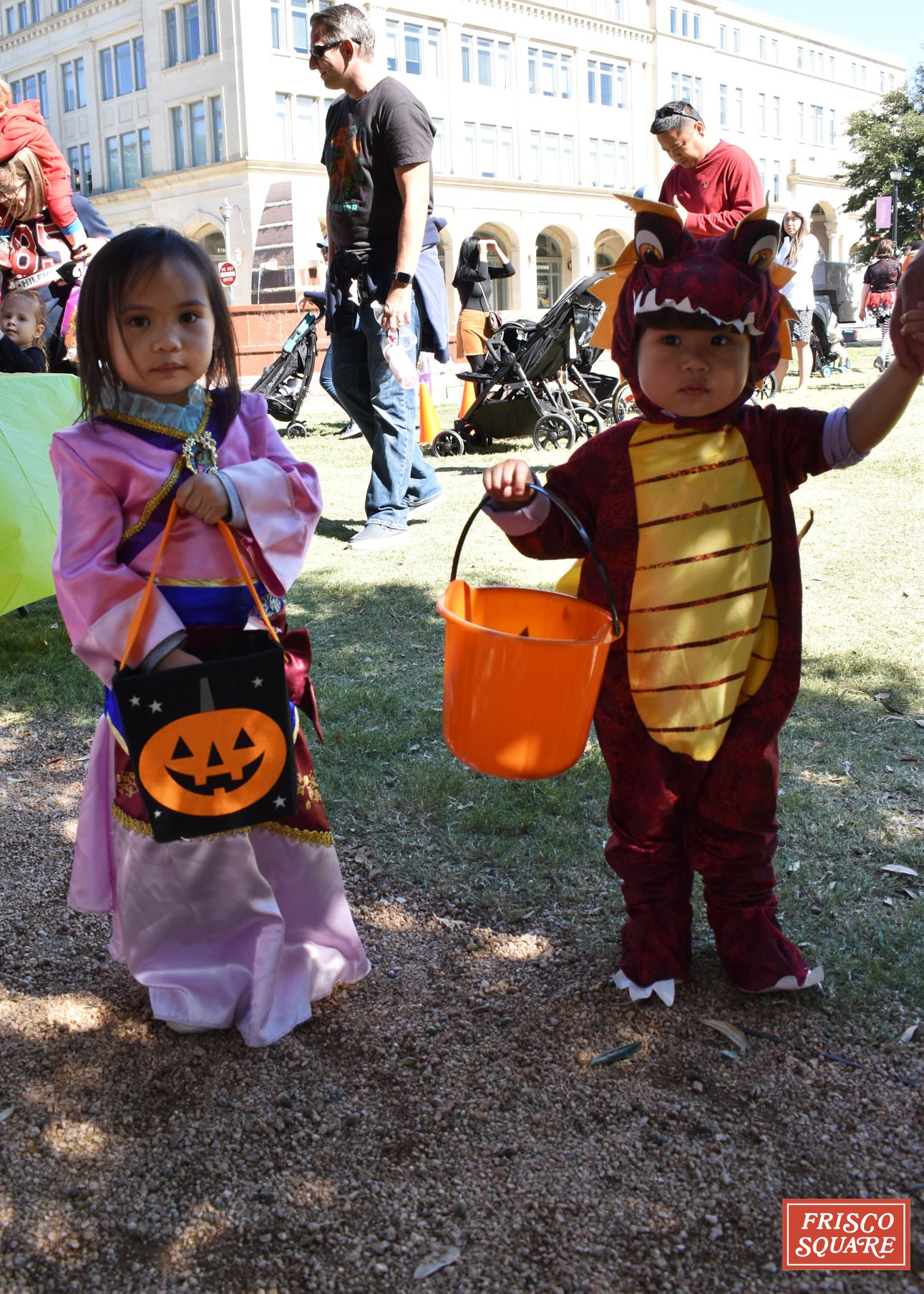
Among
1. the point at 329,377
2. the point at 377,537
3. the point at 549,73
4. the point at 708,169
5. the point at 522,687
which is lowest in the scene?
the point at 522,687

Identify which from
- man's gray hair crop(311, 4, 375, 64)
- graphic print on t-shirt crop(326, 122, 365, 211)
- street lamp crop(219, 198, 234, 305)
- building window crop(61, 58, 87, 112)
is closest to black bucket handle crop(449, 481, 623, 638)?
graphic print on t-shirt crop(326, 122, 365, 211)

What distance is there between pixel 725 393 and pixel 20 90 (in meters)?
51.5

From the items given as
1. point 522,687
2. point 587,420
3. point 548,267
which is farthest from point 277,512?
point 548,267

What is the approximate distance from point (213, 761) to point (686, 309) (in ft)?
3.52

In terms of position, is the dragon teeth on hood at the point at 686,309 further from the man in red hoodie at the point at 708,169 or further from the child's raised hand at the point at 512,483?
the man in red hoodie at the point at 708,169

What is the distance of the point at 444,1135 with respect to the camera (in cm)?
181

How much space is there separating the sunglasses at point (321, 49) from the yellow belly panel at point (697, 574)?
3714 millimetres

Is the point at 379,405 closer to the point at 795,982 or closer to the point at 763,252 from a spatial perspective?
the point at 763,252

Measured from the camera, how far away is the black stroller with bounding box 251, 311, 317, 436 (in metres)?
10.6

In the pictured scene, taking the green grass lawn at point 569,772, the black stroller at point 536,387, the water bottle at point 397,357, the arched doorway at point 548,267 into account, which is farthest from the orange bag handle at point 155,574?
the arched doorway at point 548,267

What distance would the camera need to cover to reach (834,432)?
1882 mm

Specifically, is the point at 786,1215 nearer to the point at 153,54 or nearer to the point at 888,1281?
the point at 888,1281

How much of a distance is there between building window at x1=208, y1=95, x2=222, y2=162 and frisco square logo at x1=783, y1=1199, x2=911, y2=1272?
40.0 meters

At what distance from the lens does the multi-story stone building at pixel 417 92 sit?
1427 inches
